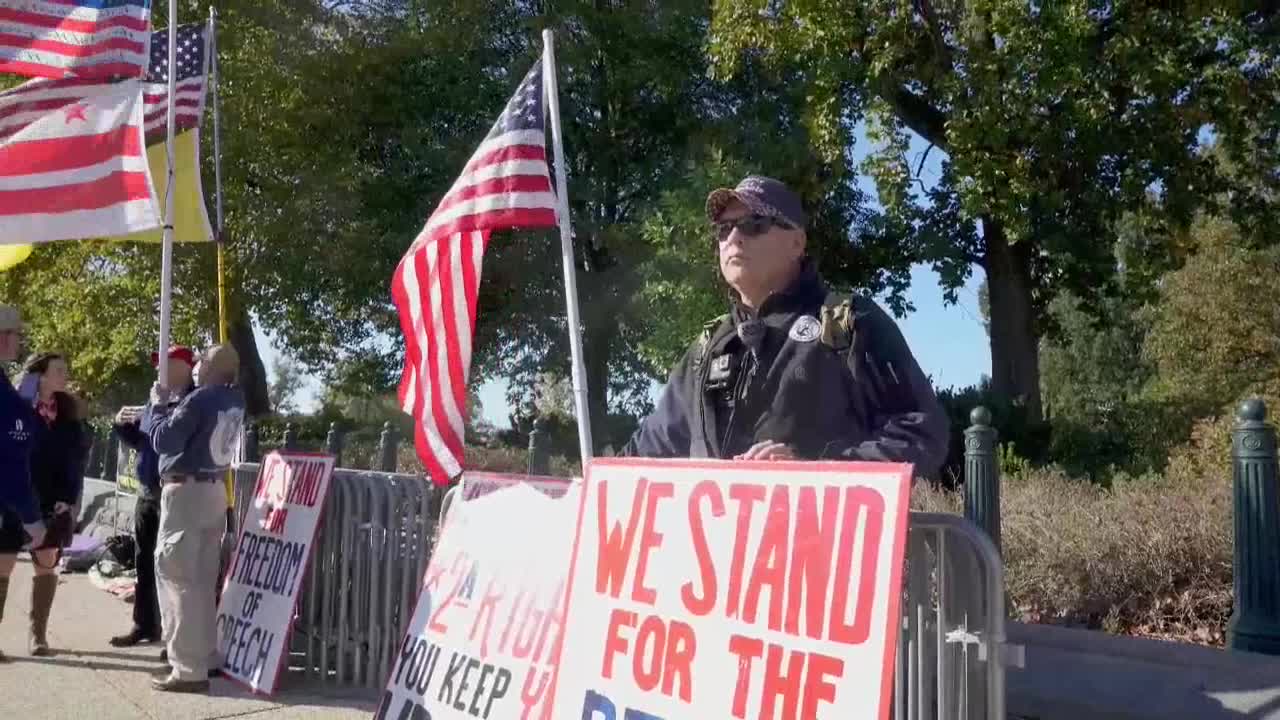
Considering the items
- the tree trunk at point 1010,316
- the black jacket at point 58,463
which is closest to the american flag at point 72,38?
the black jacket at point 58,463

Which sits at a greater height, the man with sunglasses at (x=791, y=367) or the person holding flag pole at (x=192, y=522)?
the man with sunglasses at (x=791, y=367)

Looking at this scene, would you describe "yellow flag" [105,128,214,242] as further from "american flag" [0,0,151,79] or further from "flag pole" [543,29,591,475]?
"flag pole" [543,29,591,475]

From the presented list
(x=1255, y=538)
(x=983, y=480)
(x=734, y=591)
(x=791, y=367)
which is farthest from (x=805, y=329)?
(x=983, y=480)

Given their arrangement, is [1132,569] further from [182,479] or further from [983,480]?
[182,479]

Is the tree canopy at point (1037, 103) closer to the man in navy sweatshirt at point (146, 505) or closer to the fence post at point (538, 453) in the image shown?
the fence post at point (538, 453)

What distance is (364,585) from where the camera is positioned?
6.10 meters

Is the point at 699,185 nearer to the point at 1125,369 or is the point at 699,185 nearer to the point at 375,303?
the point at 375,303

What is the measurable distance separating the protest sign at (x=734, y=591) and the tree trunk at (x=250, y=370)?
2011cm

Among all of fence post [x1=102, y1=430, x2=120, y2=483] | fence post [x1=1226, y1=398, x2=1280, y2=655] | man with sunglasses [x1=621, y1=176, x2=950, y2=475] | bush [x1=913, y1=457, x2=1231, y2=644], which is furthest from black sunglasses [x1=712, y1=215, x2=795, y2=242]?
fence post [x1=102, y1=430, x2=120, y2=483]

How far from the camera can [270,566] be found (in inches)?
253

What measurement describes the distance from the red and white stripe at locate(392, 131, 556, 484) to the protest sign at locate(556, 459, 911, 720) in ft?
6.25

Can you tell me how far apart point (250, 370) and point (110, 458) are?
24.4 feet

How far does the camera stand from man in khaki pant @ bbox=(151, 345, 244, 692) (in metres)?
6.07

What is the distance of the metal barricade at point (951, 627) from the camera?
9.11 feet
